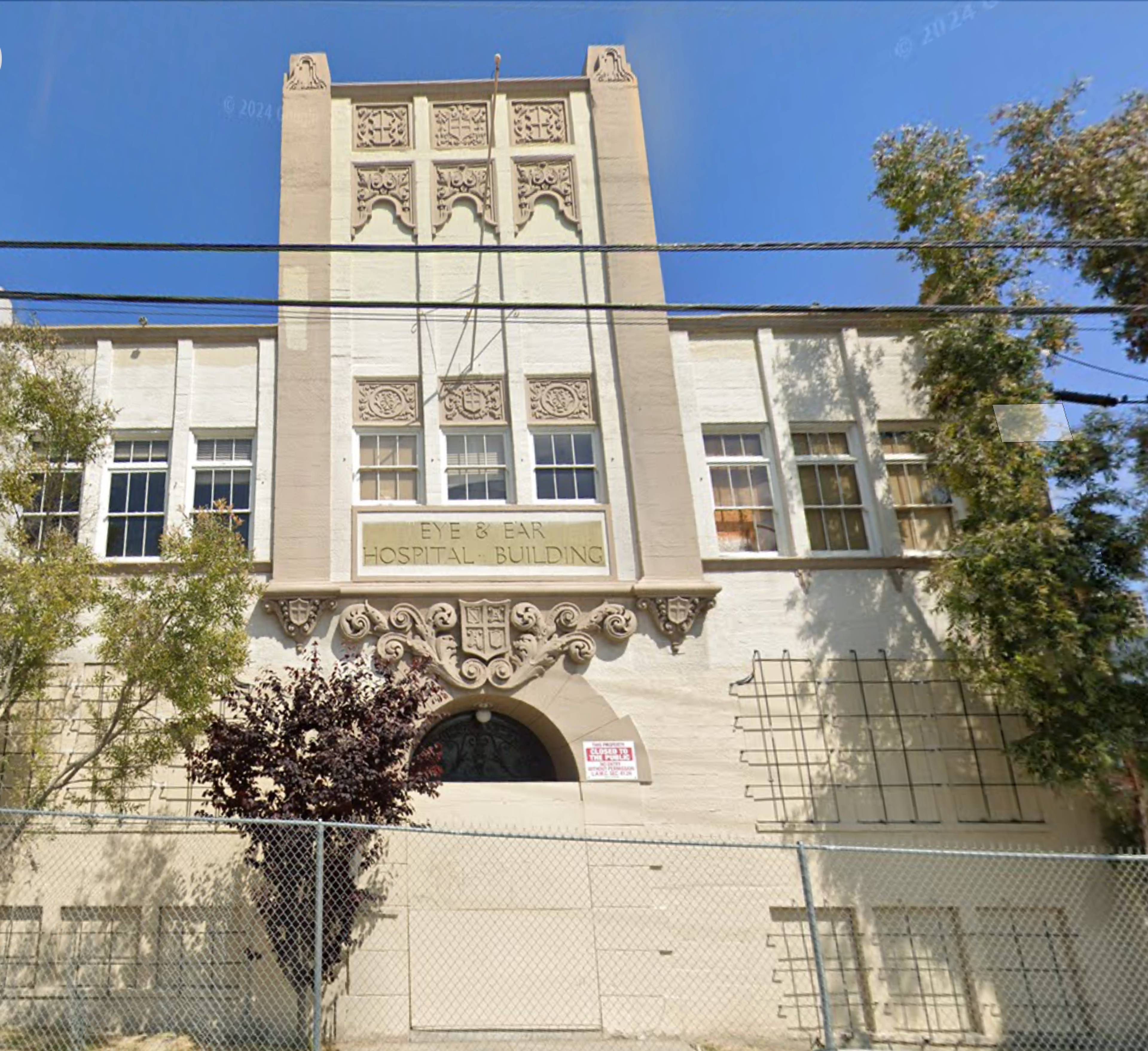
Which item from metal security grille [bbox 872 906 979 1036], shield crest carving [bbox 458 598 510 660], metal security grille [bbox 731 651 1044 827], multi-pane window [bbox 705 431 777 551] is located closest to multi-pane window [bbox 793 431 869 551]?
multi-pane window [bbox 705 431 777 551]

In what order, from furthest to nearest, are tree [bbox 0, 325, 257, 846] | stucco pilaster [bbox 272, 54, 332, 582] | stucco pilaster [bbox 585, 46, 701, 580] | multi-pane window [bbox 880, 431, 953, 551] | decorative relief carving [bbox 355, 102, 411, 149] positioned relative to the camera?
decorative relief carving [bbox 355, 102, 411, 149], multi-pane window [bbox 880, 431, 953, 551], stucco pilaster [bbox 585, 46, 701, 580], stucco pilaster [bbox 272, 54, 332, 582], tree [bbox 0, 325, 257, 846]

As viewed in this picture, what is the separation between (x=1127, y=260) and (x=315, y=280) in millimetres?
11593

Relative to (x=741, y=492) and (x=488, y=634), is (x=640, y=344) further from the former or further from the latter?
(x=488, y=634)

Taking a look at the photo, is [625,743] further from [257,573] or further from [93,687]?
[93,687]

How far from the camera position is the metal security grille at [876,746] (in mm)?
13586

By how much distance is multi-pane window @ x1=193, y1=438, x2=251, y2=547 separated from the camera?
1495 cm

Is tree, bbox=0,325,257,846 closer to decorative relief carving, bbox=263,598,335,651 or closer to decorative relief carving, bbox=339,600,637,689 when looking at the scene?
decorative relief carving, bbox=263,598,335,651

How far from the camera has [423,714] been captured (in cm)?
1302

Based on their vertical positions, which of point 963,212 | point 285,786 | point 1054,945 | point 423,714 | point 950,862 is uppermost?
point 963,212

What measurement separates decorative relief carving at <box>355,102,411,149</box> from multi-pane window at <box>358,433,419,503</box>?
5.10m

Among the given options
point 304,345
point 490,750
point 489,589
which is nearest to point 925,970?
point 490,750

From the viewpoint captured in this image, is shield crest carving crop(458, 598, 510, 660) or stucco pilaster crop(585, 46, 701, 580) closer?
shield crest carving crop(458, 598, 510, 660)

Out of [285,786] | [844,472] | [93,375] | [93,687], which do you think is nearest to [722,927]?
[285,786]

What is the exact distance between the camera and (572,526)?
14961mm
